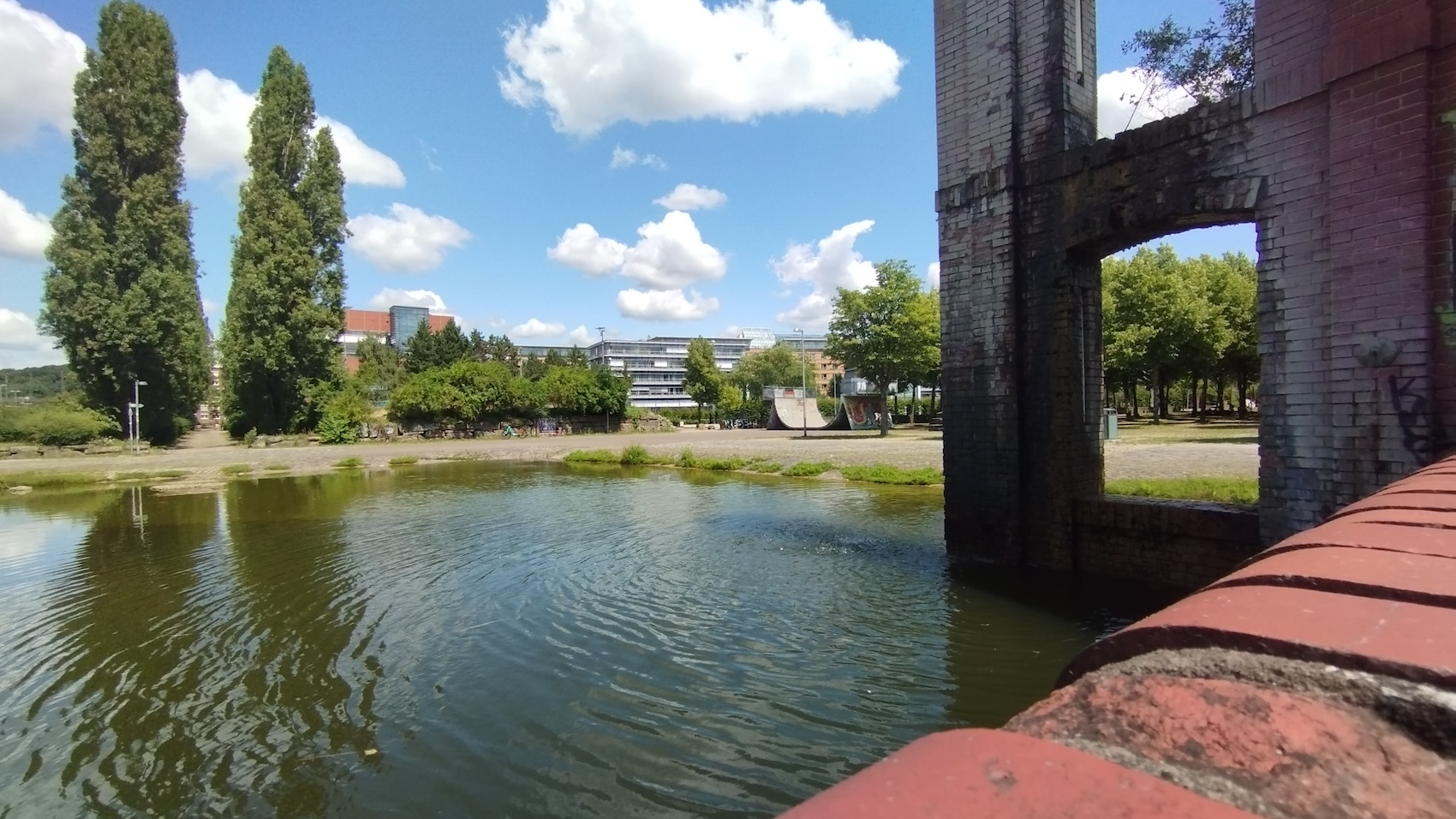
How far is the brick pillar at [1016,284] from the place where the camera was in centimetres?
774

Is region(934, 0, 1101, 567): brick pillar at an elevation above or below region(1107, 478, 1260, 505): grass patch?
above

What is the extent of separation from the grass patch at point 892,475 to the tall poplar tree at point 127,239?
37.4 meters

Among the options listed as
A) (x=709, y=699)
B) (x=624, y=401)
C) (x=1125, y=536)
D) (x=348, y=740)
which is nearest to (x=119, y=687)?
(x=348, y=740)

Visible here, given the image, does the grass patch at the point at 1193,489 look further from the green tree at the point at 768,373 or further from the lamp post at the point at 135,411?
the green tree at the point at 768,373

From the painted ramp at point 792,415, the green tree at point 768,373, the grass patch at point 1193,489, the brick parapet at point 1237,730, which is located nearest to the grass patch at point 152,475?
the grass patch at point 1193,489

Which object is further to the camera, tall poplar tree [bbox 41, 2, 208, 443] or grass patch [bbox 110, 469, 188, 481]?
tall poplar tree [bbox 41, 2, 208, 443]

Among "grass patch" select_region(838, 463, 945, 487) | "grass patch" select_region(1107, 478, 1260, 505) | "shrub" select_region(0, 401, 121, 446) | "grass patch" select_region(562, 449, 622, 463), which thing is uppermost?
"shrub" select_region(0, 401, 121, 446)

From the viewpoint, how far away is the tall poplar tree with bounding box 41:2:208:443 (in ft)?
119

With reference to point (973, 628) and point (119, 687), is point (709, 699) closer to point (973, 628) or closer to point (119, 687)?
point (973, 628)

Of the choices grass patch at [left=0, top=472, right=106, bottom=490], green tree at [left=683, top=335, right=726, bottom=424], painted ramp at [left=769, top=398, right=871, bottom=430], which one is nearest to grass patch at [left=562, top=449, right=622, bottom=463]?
grass patch at [left=0, top=472, right=106, bottom=490]

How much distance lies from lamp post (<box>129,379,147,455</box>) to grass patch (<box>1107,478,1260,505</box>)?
143 ft

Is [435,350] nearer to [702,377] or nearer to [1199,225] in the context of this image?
[702,377]

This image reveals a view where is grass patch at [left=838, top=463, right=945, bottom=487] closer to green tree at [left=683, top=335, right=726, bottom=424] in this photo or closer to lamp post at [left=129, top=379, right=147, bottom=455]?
lamp post at [left=129, top=379, right=147, bottom=455]

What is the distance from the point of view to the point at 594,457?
3005 centimetres
